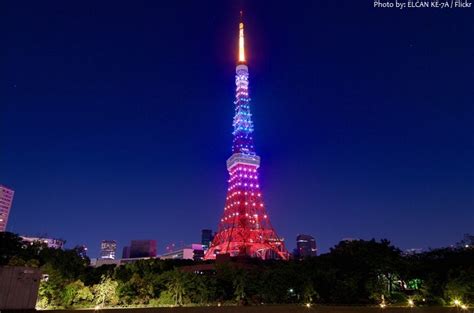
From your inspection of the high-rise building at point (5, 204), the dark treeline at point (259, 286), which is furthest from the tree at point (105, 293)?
the high-rise building at point (5, 204)

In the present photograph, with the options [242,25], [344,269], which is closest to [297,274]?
[344,269]

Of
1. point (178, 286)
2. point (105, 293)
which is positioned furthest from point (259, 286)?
point (105, 293)

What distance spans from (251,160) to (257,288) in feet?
145

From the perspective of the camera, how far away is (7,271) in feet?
62.6

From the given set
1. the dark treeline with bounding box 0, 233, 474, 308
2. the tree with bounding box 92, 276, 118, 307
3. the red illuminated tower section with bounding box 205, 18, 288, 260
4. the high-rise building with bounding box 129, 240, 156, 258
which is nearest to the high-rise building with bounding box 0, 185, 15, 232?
the high-rise building with bounding box 129, 240, 156, 258

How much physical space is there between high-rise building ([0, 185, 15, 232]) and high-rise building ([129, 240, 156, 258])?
164ft

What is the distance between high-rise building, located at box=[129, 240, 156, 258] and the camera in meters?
156

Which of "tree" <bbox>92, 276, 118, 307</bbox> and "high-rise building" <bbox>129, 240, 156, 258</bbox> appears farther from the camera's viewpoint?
"high-rise building" <bbox>129, 240, 156, 258</bbox>

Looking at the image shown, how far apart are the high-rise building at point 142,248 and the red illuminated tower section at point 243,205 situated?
91908 millimetres

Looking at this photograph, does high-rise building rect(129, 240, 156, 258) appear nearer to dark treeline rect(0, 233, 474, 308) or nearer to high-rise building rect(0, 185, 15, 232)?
high-rise building rect(0, 185, 15, 232)

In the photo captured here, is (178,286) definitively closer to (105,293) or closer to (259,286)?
(105,293)

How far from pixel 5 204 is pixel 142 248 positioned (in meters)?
56.9

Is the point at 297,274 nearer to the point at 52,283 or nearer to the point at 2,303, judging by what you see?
the point at 52,283

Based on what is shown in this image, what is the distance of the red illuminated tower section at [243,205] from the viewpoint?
65.6 meters
